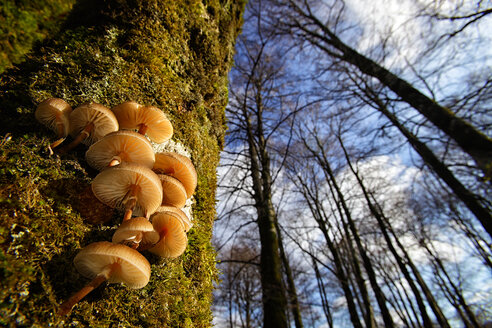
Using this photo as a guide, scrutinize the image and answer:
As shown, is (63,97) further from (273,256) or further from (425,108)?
(425,108)

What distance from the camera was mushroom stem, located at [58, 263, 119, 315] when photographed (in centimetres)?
72

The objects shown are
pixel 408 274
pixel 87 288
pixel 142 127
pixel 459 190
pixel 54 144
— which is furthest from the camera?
pixel 408 274

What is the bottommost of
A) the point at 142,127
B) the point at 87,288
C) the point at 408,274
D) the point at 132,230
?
the point at 87,288

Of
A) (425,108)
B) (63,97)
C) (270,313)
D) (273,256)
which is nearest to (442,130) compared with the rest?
(425,108)

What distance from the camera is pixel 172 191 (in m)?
1.29

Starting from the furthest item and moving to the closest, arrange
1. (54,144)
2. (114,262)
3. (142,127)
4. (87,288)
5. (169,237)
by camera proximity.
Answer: (142,127)
(169,237)
(54,144)
(114,262)
(87,288)

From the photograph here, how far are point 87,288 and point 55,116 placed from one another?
79cm

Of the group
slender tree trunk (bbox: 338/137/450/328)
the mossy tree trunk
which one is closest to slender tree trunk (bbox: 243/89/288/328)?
the mossy tree trunk

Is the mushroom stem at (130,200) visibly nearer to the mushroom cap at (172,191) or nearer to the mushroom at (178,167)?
the mushroom cap at (172,191)

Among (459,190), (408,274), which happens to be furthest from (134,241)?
(408,274)

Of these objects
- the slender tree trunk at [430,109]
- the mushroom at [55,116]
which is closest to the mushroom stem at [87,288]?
the mushroom at [55,116]

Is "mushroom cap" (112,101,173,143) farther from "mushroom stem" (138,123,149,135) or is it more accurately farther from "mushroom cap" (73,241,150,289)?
"mushroom cap" (73,241,150,289)

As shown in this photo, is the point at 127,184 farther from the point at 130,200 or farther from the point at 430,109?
the point at 430,109

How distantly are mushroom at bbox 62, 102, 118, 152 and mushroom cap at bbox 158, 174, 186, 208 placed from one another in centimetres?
39
